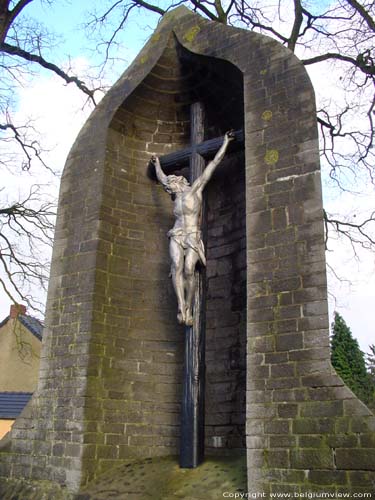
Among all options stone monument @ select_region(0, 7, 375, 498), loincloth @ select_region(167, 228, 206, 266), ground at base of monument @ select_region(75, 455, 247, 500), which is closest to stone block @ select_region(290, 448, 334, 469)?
stone monument @ select_region(0, 7, 375, 498)

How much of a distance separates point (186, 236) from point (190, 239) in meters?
0.08

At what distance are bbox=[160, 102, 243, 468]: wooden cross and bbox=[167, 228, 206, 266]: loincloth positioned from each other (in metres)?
0.21

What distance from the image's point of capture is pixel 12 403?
13.6 m

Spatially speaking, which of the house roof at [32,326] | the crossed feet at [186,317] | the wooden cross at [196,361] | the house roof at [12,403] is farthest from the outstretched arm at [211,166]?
the house roof at [32,326]

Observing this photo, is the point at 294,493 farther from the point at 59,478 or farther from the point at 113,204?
the point at 113,204

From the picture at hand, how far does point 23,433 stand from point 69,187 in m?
3.37

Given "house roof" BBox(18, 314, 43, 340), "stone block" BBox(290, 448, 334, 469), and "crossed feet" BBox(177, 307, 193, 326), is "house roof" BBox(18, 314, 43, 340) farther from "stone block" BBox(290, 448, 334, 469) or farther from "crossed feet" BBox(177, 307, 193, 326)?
"stone block" BBox(290, 448, 334, 469)

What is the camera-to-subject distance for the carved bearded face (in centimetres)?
741

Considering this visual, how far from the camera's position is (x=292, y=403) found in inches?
207

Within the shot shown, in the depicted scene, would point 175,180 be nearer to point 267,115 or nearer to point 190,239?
point 190,239

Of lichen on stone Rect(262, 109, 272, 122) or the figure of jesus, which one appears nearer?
lichen on stone Rect(262, 109, 272, 122)

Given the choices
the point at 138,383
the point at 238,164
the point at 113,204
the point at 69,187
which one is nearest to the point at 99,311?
the point at 138,383

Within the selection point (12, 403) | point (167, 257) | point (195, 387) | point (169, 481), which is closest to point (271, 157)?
point (167, 257)

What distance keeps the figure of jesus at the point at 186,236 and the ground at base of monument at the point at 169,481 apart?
64.3 inches
